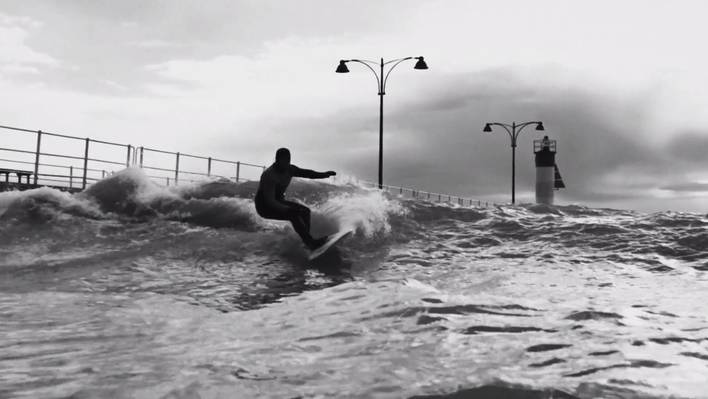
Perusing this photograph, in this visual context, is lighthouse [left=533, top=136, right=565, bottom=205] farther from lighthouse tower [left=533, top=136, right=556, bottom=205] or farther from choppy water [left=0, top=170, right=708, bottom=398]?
choppy water [left=0, top=170, right=708, bottom=398]

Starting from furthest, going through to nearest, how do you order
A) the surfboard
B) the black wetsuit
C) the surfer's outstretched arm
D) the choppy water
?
the surfer's outstretched arm < the black wetsuit < the surfboard < the choppy water

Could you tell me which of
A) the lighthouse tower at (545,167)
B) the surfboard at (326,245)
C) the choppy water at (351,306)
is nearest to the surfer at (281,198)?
the surfboard at (326,245)

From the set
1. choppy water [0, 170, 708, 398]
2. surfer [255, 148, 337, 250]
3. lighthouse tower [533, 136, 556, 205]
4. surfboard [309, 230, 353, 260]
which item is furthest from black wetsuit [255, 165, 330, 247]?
lighthouse tower [533, 136, 556, 205]

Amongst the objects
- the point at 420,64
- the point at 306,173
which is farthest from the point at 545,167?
the point at 306,173

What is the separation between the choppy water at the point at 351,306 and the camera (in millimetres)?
3494

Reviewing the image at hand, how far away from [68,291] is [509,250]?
701 cm

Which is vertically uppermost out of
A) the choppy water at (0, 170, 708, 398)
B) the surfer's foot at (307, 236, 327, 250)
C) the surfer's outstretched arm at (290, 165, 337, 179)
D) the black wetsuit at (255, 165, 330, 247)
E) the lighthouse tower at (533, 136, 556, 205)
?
the lighthouse tower at (533, 136, 556, 205)

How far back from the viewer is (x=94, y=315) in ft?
18.4

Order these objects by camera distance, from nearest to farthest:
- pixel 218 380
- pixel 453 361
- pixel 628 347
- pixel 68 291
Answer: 1. pixel 218 380
2. pixel 453 361
3. pixel 628 347
4. pixel 68 291

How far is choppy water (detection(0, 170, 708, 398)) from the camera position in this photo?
11.5 feet

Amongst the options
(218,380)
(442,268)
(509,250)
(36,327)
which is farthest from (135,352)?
(509,250)

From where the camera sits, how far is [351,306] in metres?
5.68

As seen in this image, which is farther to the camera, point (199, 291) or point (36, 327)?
point (199, 291)

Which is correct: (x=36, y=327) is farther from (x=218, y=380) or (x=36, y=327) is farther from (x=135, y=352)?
(x=218, y=380)
